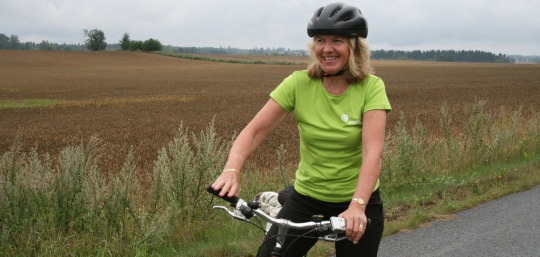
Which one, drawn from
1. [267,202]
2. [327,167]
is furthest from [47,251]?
[327,167]

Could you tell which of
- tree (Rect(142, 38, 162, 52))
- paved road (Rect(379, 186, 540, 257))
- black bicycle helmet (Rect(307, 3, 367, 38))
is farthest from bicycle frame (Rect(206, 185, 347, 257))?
tree (Rect(142, 38, 162, 52))

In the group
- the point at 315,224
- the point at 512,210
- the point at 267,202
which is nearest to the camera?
the point at 315,224

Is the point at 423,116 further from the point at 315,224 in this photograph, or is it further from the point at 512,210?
the point at 315,224

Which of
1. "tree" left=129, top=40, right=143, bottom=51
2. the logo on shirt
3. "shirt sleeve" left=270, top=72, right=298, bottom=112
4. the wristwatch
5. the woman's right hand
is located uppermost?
"shirt sleeve" left=270, top=72, right=298, bottom=112

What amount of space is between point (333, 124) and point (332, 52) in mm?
337

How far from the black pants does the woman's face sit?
63 cm

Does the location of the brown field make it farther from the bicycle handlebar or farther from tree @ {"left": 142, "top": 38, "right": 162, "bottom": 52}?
tree @ {"left": 142, "top": 38, "right": 162, "bottom": 52}

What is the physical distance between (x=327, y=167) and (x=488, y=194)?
5.84 m

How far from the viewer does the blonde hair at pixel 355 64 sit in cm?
300

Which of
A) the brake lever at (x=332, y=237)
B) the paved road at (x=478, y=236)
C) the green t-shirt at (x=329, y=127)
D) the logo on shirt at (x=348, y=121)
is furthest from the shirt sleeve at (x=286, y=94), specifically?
the paved road at (x=478, y=236)

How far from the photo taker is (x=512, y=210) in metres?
7.48

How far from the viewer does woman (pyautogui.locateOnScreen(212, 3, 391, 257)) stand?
292cm

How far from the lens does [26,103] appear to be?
33250 millimetres

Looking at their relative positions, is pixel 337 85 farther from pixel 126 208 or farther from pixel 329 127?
pixel 126 208
